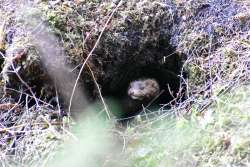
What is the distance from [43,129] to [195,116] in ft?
3.22

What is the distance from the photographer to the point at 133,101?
3094 mm

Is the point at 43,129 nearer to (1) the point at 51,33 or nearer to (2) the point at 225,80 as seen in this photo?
(1) the point at 51,33

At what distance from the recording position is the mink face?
3061mm

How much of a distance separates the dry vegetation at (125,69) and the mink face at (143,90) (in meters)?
0.18

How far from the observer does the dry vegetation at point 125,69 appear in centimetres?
212

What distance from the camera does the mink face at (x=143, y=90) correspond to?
3061 mm

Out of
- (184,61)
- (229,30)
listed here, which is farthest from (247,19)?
(184,61)

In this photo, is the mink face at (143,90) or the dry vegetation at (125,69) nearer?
the dry vegetation at (125,69)

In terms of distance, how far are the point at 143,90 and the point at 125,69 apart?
0.24 meters

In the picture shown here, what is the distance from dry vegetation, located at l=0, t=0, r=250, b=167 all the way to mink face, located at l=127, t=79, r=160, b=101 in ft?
0.59

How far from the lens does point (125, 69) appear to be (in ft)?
10.2

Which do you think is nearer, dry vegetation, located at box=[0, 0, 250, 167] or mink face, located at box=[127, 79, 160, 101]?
dry vegetation, located at box=[0, 0, 250, 167]

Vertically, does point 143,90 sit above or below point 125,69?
below

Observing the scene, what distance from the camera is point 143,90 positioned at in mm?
3062
